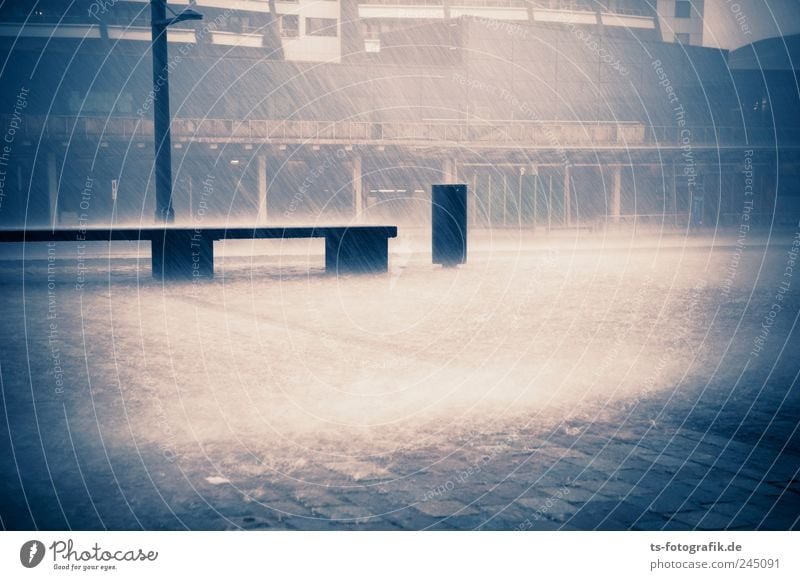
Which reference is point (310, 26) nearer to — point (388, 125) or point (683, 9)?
point (388, 125)

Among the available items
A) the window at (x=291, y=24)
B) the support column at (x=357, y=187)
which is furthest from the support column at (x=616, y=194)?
the window at (x=291, y=24)

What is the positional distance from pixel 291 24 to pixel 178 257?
3575 cm

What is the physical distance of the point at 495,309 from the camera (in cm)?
1208

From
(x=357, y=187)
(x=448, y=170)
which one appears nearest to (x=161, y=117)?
(x=357, y=187)

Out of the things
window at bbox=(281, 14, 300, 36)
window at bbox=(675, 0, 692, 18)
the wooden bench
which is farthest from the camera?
window at bbox=(675, 0, 692, 18)

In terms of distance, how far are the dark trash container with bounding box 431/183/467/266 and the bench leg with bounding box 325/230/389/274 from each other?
1399mm

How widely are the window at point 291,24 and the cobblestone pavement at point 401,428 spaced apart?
1528 inches

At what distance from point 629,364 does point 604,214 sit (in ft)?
102

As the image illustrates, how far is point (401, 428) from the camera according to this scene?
609cm

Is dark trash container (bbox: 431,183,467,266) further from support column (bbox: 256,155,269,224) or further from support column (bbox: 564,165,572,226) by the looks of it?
support column (bbox: 564,165,572,226)

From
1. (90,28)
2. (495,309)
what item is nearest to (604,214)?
(90,28)

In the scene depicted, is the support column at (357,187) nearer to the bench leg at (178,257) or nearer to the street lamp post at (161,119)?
the street lamp post at (161,119)

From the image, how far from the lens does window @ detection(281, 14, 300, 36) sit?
1889 inches
